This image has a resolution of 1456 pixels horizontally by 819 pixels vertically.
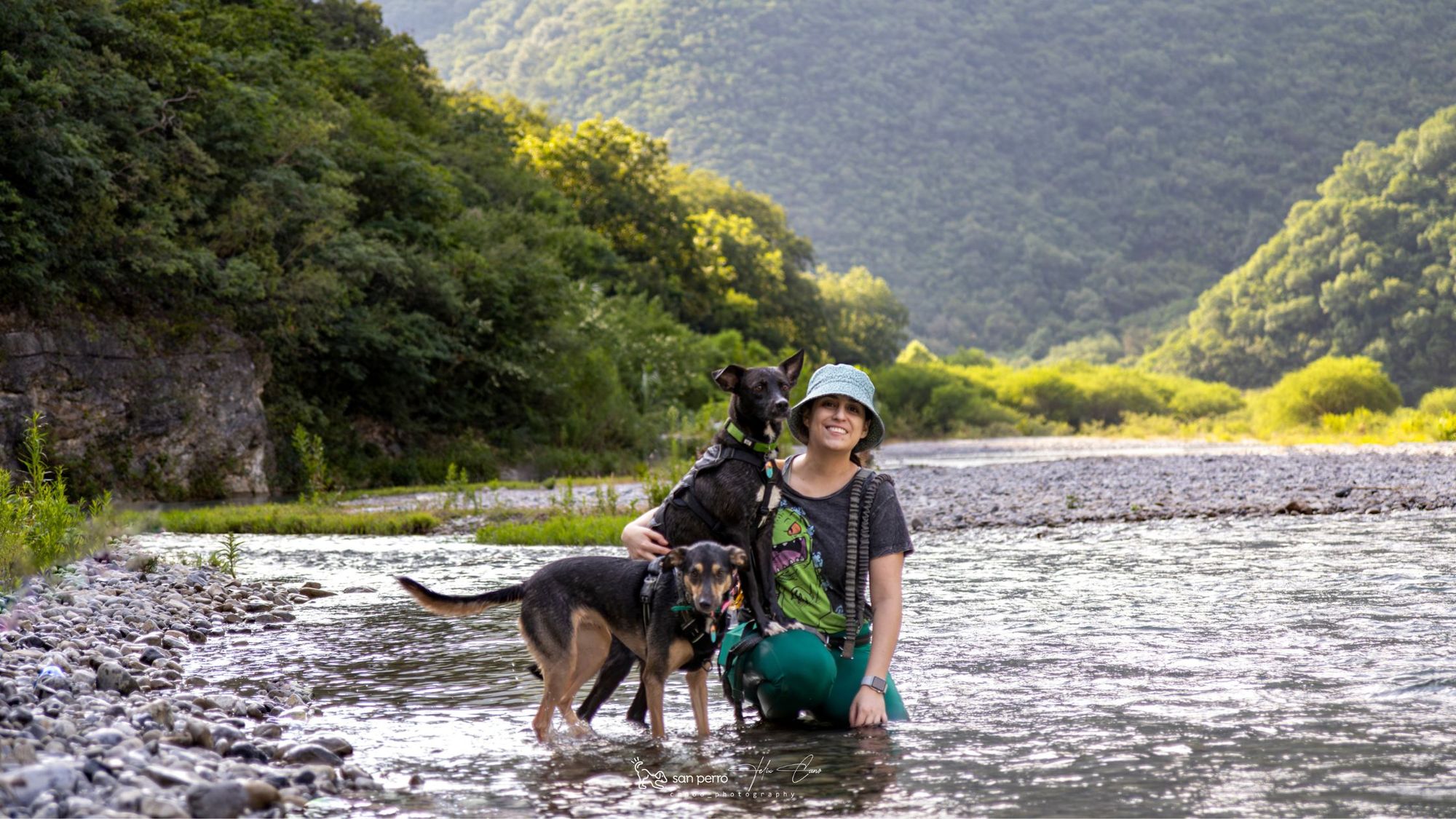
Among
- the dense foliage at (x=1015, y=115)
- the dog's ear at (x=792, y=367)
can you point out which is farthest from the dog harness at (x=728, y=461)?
the dense foliage at (x=1015, y=115)

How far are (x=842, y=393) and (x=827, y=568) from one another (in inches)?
34.6

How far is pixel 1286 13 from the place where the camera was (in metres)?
140

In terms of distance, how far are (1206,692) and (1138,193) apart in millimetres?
131463

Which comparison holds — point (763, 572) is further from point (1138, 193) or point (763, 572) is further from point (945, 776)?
point (1138, 193)

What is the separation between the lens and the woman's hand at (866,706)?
5.68m

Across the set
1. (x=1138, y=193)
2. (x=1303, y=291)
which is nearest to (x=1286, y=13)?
(x=1138, y=193)

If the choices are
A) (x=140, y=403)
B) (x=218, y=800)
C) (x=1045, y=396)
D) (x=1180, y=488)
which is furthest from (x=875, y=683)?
(x=1045, y=396)

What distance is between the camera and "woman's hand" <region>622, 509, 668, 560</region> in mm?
5980

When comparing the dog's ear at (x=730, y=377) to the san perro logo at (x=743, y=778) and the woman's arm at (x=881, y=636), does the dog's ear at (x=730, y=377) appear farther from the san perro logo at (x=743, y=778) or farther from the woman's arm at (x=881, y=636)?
the san perro logo at (x=743, y=778)

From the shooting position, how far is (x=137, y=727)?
17.2 feet

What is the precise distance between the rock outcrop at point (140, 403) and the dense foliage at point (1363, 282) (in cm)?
7056

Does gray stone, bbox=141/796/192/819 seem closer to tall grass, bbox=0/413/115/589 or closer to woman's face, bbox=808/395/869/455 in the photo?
woman's face, bbox=808/395/869/455

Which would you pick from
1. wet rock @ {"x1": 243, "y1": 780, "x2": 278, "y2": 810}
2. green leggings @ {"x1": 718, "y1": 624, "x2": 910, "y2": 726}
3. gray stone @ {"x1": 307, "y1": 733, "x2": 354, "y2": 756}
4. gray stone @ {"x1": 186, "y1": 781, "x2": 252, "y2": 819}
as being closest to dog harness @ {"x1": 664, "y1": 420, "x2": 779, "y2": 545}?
green leggings @ {"x1": 718, "y1": 624, "x2": 910, "y2": 726}

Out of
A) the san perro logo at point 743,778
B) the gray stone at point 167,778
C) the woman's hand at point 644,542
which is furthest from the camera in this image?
the woman's hand at point 644,542
